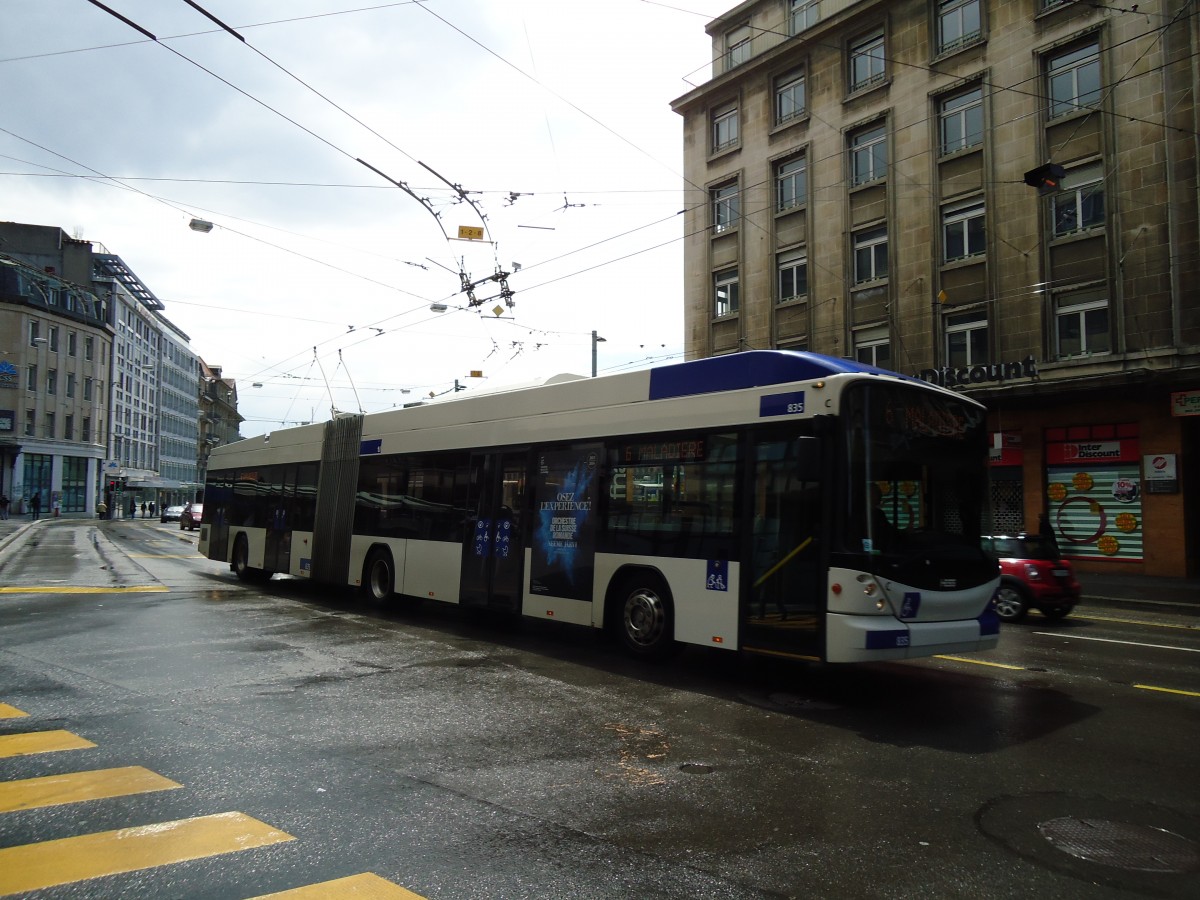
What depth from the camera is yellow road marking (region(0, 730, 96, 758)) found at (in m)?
5.27

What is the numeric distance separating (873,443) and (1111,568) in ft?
54.9

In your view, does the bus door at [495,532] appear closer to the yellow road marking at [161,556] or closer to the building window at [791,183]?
the yellow road marking at [161,556]

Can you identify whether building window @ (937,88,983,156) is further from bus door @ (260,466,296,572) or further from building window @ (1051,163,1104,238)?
bus door @ (260,466,296,572)

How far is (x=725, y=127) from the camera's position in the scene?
2911 cm

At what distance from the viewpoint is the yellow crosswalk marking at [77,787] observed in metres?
4.40

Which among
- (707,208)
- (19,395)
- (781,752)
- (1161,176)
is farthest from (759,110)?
(19,395)

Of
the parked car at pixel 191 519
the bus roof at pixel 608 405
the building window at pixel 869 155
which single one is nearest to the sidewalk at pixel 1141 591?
the bus roof at pixel 608 405

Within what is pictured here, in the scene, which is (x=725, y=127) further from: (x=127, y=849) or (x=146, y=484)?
(x=146, y=484)

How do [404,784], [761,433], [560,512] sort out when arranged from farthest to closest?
[560,512], [761,433], [404,784]

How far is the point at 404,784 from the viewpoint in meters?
4.75

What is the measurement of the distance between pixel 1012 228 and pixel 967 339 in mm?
2991

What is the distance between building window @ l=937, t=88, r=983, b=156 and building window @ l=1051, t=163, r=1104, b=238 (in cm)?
276

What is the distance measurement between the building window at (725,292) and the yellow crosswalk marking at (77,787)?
83.4ft

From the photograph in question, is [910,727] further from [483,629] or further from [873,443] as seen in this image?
[483,629]
